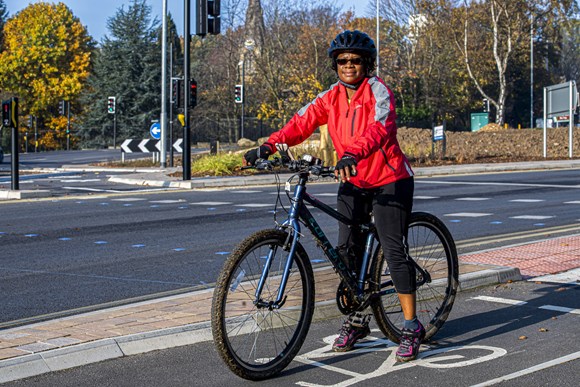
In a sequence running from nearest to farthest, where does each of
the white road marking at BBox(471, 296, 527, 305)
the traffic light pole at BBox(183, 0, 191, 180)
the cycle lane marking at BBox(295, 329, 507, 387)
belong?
1. the cycle lane marking at BBox(295, 329, 507, 387)
2. the white road marking at BBox(471, 296, 527, 305)
3. the traffic light pole at BBox(183, 0, 191, 180)

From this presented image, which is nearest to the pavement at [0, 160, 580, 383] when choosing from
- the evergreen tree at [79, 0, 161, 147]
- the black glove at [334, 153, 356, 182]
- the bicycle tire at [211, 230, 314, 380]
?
the bicycle tire at [211, 230, 314, 380]

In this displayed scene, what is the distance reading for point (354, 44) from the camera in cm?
534

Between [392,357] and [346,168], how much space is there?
138 cm

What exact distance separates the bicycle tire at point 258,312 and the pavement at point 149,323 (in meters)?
Answer: 0.92

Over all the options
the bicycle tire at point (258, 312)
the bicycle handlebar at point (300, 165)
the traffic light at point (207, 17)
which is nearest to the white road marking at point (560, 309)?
the bicycle tire at point (258, 312)

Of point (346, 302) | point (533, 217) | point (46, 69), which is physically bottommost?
point (533, 217)

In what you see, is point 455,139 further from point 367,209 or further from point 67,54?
point 67,54

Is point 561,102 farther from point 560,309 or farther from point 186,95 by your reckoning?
point 560,309

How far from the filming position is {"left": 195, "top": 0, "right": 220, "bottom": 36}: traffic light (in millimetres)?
23734

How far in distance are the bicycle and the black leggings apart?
7 centimetres

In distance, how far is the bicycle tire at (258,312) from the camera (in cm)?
486

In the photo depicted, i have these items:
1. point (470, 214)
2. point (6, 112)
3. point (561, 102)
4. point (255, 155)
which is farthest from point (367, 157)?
point (561, 102)

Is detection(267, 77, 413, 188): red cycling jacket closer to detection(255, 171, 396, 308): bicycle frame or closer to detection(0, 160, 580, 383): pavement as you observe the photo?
detection(255, 171, 396, 308): bicycle frame

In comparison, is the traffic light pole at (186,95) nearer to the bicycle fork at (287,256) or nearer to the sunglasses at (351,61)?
the sunglasses at (351,61)
